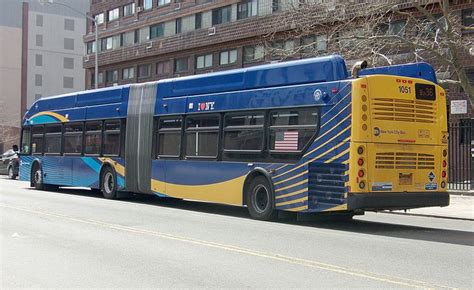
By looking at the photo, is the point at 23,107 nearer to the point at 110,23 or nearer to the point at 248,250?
the point at 110,23

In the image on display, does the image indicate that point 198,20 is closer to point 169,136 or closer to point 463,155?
point 463,155

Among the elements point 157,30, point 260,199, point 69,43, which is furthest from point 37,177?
point 69,43

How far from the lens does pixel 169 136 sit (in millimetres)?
15023

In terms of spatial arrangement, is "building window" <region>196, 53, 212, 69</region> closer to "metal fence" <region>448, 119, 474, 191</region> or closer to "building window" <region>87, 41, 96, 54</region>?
"building window" <region>87, 41, 96, 54</region>

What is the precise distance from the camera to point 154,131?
1556 centimetres

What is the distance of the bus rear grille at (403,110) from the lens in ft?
34.2

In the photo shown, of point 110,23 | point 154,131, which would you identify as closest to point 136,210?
point 154,131

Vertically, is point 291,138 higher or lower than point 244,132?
lower

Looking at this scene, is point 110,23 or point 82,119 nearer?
point 82,119

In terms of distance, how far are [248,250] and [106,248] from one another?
7.38ft

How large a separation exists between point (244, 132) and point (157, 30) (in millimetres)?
39938

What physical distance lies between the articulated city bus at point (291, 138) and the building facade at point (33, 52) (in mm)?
72159

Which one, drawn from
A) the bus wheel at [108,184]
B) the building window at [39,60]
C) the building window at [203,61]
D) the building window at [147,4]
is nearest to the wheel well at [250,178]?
the bus wheel at [108,184]

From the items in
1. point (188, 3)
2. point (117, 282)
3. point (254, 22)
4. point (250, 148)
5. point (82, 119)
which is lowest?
point (117, 282)
